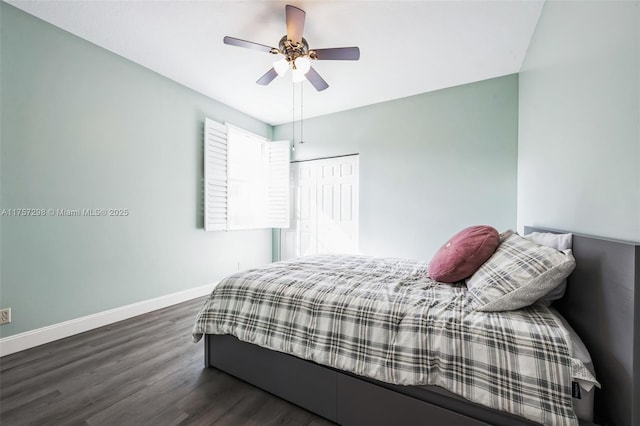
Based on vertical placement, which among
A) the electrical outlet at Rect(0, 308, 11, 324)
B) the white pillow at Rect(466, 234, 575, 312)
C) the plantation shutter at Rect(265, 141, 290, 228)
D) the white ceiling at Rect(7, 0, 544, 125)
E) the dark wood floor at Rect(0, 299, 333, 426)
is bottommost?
the dark wood floor at Rect(0, 299, 333, 426)

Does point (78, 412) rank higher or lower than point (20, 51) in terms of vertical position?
lower

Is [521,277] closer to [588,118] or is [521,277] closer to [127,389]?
[588,118]

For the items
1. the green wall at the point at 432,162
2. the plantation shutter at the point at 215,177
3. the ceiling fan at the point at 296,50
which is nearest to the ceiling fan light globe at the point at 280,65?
the ceiling fan at the point at 296,50

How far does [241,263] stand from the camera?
409 centimetres

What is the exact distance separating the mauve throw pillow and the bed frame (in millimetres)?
377

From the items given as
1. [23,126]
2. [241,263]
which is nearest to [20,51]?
[23,126]

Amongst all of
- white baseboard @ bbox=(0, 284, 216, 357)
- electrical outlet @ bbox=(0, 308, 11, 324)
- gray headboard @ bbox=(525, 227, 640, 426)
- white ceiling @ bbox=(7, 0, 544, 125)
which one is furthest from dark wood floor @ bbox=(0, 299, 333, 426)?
white ceiling @ bbox=(7, 0, 544, 125)

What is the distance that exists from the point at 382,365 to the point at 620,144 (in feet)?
4.25

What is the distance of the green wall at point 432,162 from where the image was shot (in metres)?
2.99

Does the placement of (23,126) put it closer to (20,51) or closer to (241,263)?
(20,51)

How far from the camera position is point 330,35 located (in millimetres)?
2297

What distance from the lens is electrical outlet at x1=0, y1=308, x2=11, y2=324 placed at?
6.43ft

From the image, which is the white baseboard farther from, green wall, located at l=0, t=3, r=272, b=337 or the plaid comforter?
the plaid comforter

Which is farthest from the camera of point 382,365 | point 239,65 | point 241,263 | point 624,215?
point 241,263
